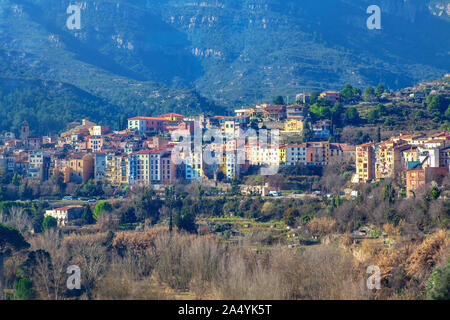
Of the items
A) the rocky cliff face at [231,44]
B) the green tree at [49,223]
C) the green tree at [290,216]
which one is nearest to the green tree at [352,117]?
the green tree at [290,216]

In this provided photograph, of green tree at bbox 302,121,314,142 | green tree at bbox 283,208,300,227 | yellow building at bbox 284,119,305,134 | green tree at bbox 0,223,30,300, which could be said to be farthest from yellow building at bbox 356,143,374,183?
green tree at bbox 0,223,30,300

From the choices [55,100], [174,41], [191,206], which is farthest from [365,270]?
[174,41]

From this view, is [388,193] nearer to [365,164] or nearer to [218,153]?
[365,164]

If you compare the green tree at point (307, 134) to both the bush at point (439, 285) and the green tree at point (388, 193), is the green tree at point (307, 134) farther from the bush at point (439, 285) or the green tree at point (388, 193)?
the bush at point (439, 285)

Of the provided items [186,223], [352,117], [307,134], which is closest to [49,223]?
[186,223]

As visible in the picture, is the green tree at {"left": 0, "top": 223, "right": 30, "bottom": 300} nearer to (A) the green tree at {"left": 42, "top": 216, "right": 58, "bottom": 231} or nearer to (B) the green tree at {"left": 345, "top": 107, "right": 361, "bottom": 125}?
(A) the green tree at {"left": 42, "top": 216, "right": 58, "bottom": 231}

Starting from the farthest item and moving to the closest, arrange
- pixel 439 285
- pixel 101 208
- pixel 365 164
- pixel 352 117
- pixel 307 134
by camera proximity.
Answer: pixel 352 117 < pixel 307 134 < pixel 365 164 < pixel 101 208 < pixel 439 285
